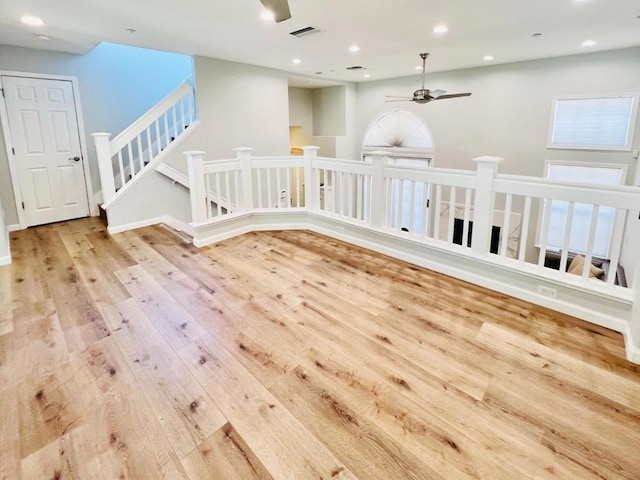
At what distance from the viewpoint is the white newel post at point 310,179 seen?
4605 mm

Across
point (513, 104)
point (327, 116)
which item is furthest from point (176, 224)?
point (513, 104)

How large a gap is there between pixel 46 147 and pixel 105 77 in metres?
1.42

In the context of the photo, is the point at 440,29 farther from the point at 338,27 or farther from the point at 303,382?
the point at 303,382

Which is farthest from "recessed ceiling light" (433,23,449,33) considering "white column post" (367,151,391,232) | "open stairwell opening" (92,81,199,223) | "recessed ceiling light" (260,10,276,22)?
"open stairwell opening" (92,81,199,223)

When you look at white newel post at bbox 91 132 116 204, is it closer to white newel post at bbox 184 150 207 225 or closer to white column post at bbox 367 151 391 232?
white newel post at bbox 184 150 207 225

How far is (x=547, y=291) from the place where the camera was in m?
2.78

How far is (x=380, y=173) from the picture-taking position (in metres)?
3.79

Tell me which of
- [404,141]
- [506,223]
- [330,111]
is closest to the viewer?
[506,223]

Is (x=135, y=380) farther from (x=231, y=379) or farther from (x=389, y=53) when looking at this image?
(x=389, y=53)

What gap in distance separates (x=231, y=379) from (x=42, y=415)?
0.93m

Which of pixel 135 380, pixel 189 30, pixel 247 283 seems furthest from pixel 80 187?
pixel 135 380

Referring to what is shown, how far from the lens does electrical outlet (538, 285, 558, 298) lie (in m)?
2.73

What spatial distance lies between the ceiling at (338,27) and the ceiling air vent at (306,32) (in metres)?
0.10

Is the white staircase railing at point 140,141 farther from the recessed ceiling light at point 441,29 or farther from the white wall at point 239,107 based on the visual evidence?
the recessed ceiling light at point 441,29
